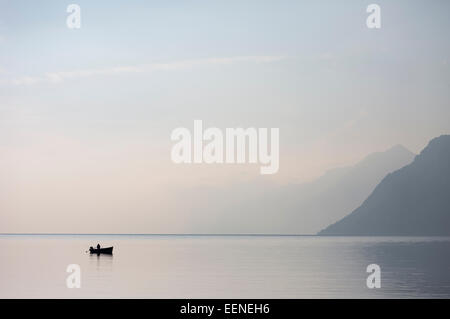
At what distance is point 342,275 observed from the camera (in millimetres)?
33969

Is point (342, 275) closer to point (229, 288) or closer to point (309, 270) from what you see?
point (309, 270)

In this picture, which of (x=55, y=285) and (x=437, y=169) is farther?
(x=437, y=169)

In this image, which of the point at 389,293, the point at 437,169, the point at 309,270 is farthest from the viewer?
the point at 437,169

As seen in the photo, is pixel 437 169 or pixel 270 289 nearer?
pixel 270 289

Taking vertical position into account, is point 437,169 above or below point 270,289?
above
